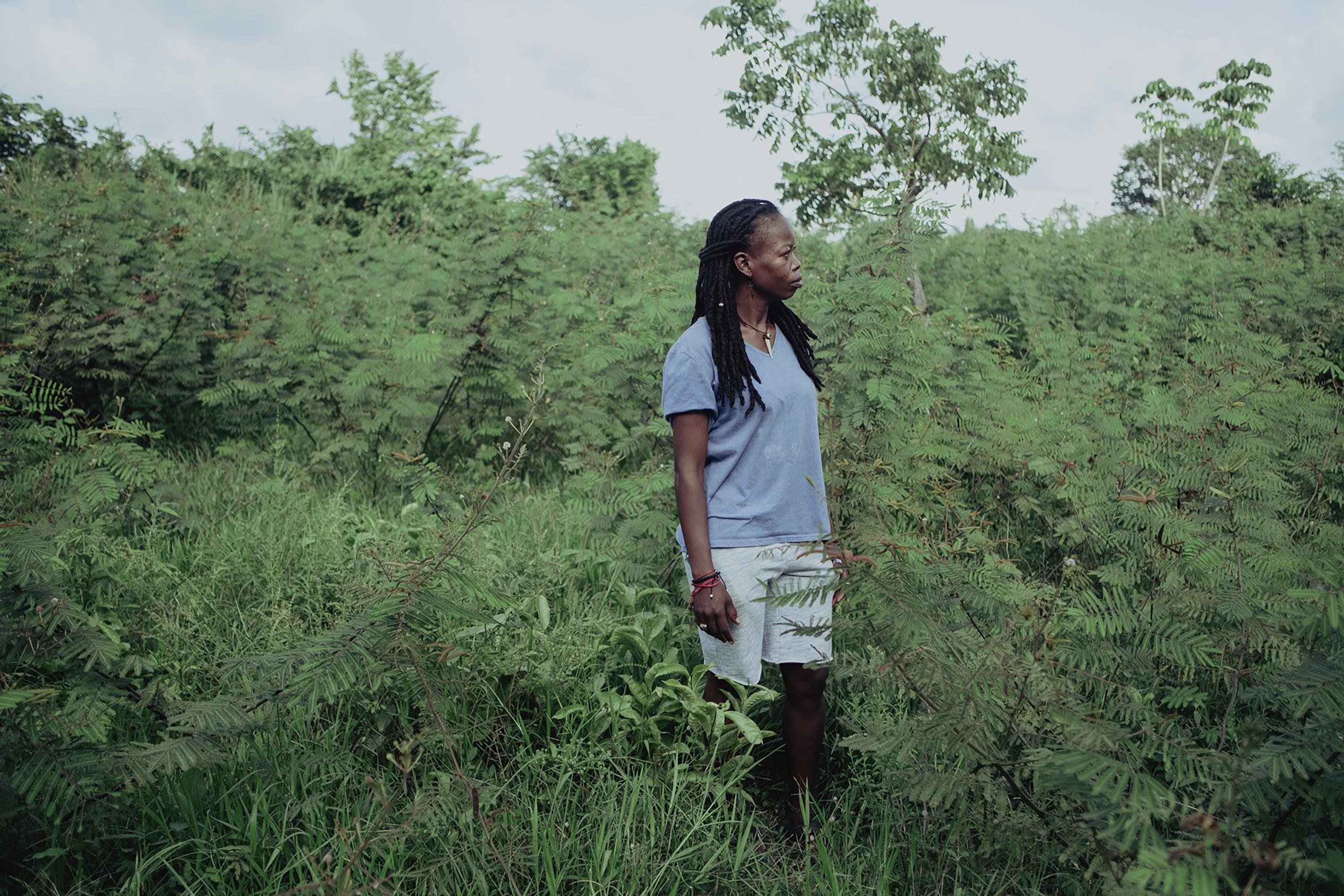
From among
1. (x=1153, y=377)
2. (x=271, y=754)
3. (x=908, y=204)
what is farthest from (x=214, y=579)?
(x=1153, y=377)

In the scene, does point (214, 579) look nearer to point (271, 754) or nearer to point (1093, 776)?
point (271, 754)

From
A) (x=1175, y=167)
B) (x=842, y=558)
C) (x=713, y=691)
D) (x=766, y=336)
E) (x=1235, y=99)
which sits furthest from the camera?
(x=1175, y=167)

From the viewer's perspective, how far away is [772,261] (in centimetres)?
295

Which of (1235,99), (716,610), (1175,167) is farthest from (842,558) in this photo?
(1175,167)

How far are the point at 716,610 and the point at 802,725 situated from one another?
55 cm

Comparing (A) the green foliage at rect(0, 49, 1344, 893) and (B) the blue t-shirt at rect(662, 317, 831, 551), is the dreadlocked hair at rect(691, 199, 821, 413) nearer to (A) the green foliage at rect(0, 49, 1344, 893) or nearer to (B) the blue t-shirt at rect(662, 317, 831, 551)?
(B) the blue t-shirt at rect(662, 317, 831, 551)

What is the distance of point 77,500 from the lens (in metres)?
3.41

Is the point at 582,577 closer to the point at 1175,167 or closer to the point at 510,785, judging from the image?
the point at 510,785

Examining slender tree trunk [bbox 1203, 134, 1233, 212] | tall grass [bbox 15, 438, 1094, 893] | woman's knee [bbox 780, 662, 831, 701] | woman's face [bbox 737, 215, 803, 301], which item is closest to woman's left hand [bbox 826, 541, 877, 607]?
tall grass [bbox 15, 438, 1094, 893]

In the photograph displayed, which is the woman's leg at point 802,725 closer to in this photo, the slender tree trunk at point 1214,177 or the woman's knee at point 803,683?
the woman's knee at point 803,683

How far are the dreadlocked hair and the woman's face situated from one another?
24 mm

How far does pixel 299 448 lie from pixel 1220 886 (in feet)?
19.9

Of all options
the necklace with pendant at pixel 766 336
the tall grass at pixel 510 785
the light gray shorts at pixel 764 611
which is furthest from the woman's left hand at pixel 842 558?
the necklace with pendant at pixel 766 336

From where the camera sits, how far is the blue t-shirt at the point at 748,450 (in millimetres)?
2811
